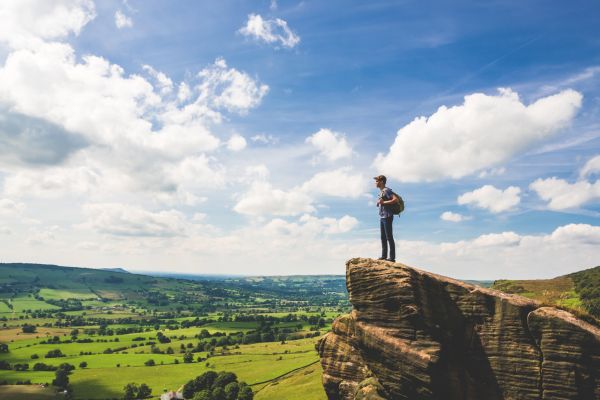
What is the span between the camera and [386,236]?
23531mm

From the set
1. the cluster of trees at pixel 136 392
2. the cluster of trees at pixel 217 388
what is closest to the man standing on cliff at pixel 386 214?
the cluster of trees at pixel 217 388

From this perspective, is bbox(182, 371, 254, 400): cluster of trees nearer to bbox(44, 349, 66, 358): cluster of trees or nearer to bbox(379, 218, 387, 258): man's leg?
bbox(379, 218, 387, 258): man's leg

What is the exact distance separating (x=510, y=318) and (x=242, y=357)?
140345 mm

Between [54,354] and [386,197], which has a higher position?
[386,197]

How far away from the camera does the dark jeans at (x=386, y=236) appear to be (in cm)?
2295

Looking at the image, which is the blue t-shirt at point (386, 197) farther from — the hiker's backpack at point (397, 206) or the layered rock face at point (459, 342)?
the layered rock face at point (459, 342)

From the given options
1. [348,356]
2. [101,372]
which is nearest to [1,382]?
[101,372]

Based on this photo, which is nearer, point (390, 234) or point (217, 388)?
point (390, 234)

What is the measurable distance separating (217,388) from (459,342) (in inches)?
3565

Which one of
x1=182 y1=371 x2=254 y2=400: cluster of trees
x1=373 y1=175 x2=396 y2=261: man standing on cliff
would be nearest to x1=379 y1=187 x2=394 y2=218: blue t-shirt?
x1=373 y1=175 x2=396 y2=261: man standing on cliff

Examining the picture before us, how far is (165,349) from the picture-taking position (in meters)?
174

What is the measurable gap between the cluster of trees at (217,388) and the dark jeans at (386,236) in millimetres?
82645

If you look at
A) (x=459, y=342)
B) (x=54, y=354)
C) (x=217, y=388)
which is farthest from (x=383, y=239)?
(x=54, y=354)

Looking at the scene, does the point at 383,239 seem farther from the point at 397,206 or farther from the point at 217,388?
the point at 217,388
